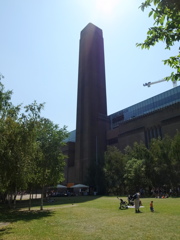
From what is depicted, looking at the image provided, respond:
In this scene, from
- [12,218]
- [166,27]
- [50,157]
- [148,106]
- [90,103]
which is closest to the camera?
[166,27]

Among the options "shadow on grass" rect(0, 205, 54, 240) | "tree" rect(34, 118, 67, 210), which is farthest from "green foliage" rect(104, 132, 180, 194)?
"shadow on grass" rect(0, 205, 54, 240)

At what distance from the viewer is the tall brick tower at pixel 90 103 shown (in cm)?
7925

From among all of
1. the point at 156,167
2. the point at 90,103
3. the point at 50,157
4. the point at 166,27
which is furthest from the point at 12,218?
the point at 90,103

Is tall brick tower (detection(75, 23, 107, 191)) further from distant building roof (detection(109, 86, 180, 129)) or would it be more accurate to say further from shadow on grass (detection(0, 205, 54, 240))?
shadow on grass (detection(0, 205, 54, 240))

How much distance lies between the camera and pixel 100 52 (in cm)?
9325

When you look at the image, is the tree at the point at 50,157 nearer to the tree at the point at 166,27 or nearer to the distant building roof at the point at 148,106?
the tree at the point at 166,27

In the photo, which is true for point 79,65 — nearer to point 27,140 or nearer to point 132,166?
point 132,166

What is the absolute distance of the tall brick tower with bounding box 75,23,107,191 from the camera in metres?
79.2

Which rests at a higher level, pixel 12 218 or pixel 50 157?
pixel 50 157

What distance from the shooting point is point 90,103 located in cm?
8438

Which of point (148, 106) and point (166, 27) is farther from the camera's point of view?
point (148, 106)

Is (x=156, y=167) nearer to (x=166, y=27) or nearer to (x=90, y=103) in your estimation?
(x=166, y=27)

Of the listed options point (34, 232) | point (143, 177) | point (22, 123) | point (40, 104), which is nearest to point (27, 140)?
point (22, 123)

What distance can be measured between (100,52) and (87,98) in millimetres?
22260
